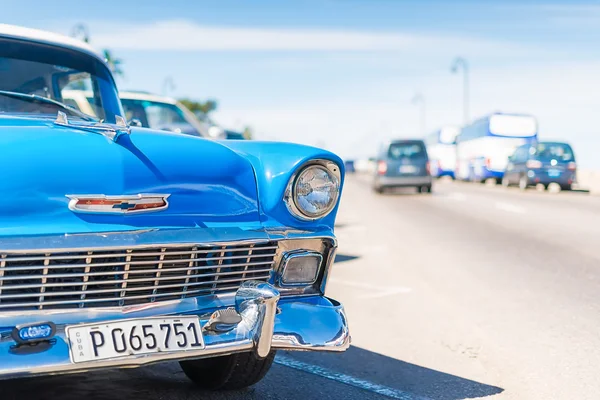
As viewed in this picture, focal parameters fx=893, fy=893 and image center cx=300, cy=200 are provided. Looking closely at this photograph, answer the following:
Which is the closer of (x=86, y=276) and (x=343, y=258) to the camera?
(x=86, y=276)

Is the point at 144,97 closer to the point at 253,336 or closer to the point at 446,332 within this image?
the point at 446,332

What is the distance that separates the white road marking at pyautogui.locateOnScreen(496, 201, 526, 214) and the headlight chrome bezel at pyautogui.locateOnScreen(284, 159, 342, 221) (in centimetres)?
1271

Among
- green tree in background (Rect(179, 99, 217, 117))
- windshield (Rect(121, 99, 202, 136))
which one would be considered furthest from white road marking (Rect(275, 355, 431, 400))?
green tree in background (Rect(179, 99, 217, 117))

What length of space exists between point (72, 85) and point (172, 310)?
1881 millimetres

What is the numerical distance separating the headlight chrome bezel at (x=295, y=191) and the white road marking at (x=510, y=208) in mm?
12714

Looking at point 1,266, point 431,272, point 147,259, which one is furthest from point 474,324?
point 1,266

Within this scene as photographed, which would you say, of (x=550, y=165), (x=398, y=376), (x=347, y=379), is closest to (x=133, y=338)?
→ (x=347, y=379)

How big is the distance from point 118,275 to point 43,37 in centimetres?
185

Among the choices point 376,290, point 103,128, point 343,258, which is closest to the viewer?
point 103,128

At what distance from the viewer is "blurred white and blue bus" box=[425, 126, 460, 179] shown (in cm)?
4625

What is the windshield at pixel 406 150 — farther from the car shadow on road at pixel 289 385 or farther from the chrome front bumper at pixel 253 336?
the chrome front bumper at pixel 253 336

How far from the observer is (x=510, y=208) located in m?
17.1

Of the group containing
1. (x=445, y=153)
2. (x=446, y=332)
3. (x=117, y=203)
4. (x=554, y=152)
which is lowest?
(x=445, y=153)

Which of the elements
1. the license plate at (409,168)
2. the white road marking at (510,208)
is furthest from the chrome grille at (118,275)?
the license plate at (409,168)
